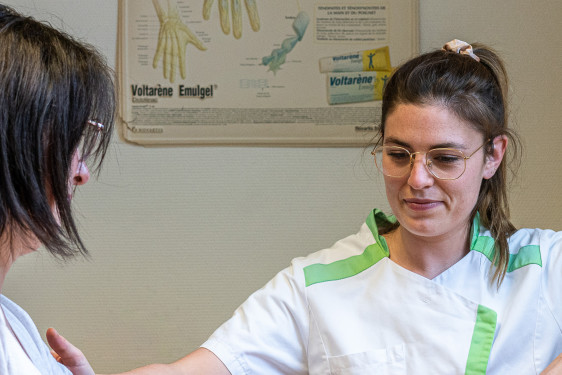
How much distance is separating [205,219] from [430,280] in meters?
0.94

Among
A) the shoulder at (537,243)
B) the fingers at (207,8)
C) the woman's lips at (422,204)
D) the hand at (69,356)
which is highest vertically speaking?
the fingers at (207,8)

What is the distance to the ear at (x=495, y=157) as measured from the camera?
1471 millimetres

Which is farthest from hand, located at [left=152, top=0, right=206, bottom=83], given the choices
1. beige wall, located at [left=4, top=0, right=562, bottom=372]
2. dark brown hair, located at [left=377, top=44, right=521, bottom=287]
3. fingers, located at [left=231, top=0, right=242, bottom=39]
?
dark brown hair, located at [left=377, top=44, right=521, bottom=287]

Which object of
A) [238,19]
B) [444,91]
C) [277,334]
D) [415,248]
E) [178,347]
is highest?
[238,19]

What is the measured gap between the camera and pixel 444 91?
1422 mm

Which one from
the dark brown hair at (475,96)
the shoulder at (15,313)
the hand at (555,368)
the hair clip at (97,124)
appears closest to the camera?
the hair clip at (97,124)

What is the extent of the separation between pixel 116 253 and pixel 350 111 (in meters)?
0.90

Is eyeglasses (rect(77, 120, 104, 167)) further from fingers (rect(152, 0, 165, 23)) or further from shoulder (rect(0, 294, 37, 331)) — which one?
fingers (rect(152, 0, 165, 23))

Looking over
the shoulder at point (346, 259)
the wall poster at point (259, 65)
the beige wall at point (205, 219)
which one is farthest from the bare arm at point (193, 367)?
the wall poster at point (259, 65)

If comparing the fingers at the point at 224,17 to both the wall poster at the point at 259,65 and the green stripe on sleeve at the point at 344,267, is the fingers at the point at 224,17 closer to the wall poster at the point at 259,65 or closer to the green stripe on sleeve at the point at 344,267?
the wall poster at the point at 259,65

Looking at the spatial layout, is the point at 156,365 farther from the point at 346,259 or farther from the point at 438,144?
the point at 438,144

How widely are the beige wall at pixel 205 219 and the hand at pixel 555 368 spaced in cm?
96

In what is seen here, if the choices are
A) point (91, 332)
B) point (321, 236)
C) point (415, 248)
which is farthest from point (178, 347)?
point (415, 248)

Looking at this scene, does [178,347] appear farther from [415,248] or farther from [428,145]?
[428,145]
